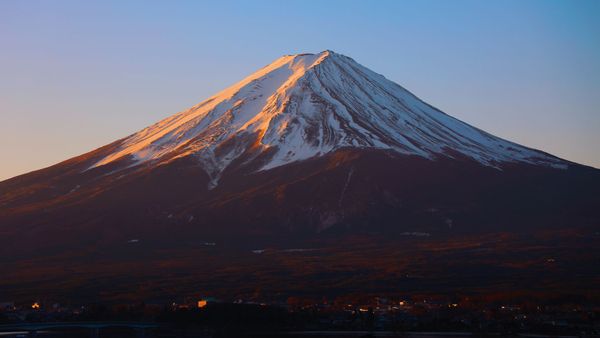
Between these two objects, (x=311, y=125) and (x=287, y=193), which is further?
(x=311, y=125)

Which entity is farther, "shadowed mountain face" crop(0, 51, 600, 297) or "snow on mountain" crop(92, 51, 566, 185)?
"snow on mountain" crop(92, 51, 566, 185)

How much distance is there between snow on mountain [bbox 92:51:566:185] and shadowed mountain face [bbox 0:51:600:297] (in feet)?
0.90

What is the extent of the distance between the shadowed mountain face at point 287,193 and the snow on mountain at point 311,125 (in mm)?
273

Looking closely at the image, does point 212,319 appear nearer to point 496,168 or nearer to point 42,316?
point 42,316

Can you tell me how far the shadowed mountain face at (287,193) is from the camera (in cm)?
9612

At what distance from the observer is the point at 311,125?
12825cm

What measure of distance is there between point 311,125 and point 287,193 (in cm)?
1944

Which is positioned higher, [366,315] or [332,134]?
[332,134]

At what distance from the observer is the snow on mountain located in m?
124

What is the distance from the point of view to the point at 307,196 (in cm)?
10944

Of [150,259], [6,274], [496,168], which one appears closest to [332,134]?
[496,168]

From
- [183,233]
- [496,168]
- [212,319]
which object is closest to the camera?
[212,319]

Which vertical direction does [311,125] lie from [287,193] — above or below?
above

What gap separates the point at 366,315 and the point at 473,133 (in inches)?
2922
